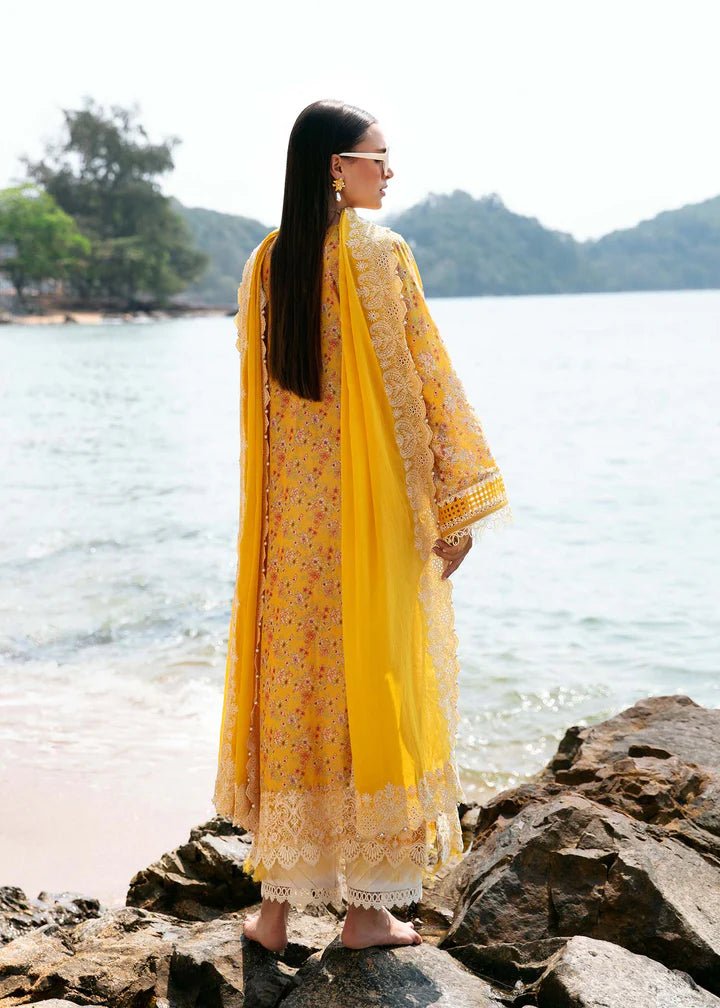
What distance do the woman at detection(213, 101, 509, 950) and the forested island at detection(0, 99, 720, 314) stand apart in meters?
49.8

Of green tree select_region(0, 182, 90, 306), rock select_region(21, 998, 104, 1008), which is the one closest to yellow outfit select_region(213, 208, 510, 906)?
Result: rock select_region(21, 998, 104, 1008)

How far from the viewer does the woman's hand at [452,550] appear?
2.21 m

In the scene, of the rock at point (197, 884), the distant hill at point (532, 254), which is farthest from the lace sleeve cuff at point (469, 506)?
the distant hill at point (532, 254)

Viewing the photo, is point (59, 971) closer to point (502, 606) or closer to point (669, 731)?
point (669, 731)

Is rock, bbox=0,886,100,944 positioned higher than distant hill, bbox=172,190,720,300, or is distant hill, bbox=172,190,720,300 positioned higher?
distant hill, bbox=172,190,720,300

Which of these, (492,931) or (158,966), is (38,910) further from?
(492,931)

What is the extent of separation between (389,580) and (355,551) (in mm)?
84

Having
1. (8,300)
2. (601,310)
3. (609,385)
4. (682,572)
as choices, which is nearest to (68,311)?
(8,300)

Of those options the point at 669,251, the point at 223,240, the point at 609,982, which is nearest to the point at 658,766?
the point at 609,982

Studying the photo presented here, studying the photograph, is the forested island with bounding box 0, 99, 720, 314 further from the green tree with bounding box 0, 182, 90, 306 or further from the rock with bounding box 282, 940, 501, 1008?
the rock with bounding box 282, 940, 501, 1008

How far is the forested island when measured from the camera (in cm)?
6228

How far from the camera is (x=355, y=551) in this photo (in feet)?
7.09

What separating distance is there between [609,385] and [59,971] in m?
24.2

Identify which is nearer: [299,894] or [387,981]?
[387,981]
